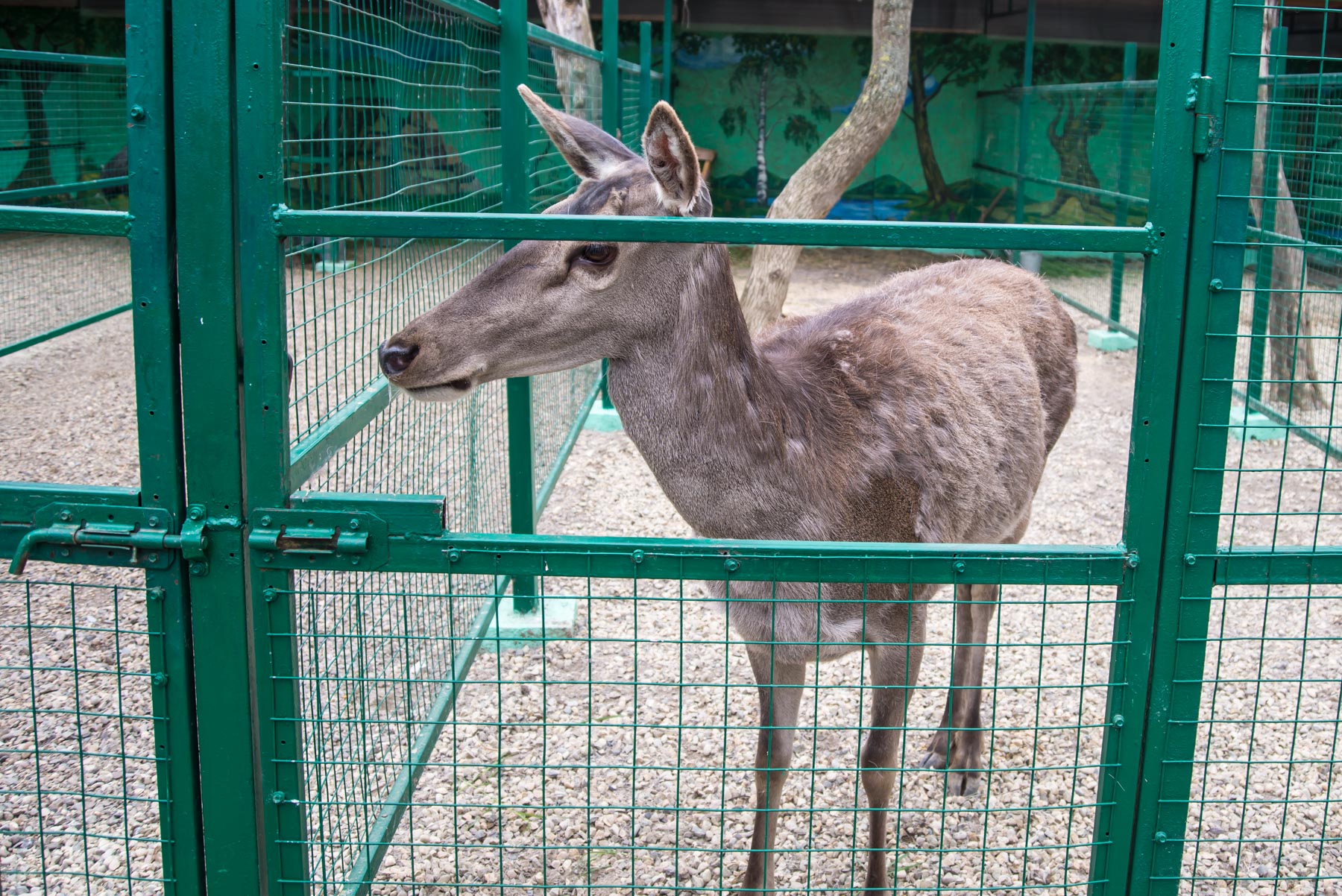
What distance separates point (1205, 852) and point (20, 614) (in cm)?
430

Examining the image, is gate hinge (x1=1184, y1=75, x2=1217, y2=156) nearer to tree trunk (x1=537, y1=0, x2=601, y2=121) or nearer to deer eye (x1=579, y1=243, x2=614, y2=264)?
deer eye (x1=579, y1=243, x2=614, y2=264)

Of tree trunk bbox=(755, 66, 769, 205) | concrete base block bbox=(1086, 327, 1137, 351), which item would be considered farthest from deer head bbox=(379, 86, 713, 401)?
tree trunk bbox=(755, 66, 769, 205)

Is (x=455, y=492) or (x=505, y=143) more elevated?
(x=505, y=143)

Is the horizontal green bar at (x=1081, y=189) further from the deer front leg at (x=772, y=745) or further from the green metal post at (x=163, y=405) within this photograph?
the green metal post at (x=163, y=405)

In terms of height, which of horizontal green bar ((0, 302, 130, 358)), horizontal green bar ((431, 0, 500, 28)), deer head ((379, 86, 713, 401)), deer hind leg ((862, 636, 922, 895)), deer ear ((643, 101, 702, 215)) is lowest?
deer hind leg ((862, 636, 922, 895))

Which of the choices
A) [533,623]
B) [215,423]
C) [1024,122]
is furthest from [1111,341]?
[215,423]

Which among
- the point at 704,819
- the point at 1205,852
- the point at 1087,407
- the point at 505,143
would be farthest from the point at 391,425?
the point at 1087,407

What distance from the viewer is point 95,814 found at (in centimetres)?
338

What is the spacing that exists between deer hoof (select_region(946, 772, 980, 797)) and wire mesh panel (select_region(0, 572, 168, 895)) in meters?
2.33

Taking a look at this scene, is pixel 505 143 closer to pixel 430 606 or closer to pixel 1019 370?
pixel 430 606

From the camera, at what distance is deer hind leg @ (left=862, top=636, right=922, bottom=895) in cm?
292

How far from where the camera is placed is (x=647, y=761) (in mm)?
3809

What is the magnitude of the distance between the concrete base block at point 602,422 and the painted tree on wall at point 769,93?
9.13m

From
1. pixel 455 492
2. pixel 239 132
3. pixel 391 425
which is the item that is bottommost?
Result: pixel 455 492
